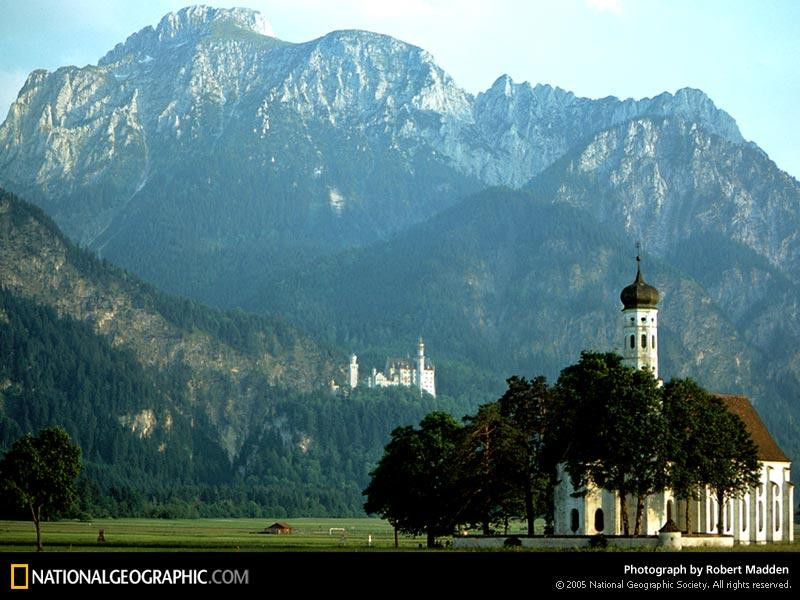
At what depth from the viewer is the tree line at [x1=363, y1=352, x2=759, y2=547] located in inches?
5915

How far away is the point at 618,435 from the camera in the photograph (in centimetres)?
14912

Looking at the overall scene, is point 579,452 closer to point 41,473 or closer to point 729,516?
point 729,516

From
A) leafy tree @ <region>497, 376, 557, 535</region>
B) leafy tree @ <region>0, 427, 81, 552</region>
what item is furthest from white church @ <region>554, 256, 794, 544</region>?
leafy tree @ <region>0, 427, 81, 552</region>

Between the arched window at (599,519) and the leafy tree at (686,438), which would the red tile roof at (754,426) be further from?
the arched window at (599,519)

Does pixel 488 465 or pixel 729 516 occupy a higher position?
pixel 488 465

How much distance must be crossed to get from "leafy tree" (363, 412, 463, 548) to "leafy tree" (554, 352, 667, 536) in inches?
531

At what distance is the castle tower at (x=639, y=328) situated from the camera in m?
178

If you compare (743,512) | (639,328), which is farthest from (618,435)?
(743,512)
